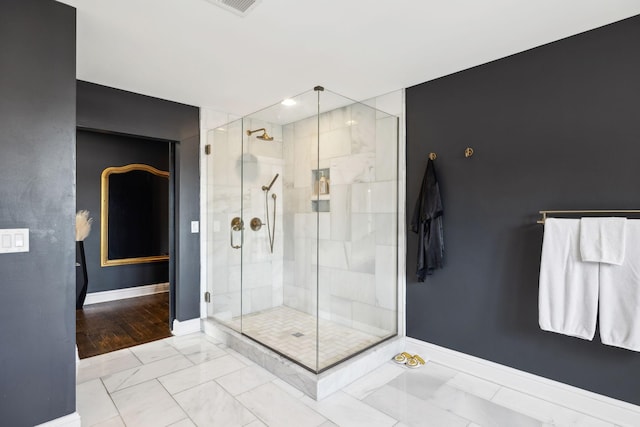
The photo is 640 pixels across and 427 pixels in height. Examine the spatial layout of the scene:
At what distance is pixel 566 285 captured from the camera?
2.05 meters

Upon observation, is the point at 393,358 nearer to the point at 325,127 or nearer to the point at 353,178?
the point at 353,178

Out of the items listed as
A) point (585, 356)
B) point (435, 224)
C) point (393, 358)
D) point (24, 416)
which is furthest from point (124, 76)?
point (585, 356)

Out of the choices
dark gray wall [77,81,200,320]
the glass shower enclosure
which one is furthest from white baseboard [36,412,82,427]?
dark gray wall [77,81,200,320]

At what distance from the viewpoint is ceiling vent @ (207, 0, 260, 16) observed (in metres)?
1.77

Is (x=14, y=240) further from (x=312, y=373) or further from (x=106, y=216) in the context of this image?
(x=106, y=216)

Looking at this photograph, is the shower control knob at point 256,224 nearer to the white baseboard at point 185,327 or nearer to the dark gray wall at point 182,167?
the dark gray wall at point 182,167

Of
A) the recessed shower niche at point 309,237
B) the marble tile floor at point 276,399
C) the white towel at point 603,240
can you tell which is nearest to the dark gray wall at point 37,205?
the marble tile floor at point 276,399

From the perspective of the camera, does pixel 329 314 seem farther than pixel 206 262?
No

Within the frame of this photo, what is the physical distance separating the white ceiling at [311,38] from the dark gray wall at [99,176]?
191 centimetres

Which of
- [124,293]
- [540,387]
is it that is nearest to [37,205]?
[540,387]

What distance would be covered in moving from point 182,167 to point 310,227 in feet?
5.12

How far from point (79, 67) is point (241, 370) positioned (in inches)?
106

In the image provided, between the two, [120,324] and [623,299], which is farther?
[120,324]

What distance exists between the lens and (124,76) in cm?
272
